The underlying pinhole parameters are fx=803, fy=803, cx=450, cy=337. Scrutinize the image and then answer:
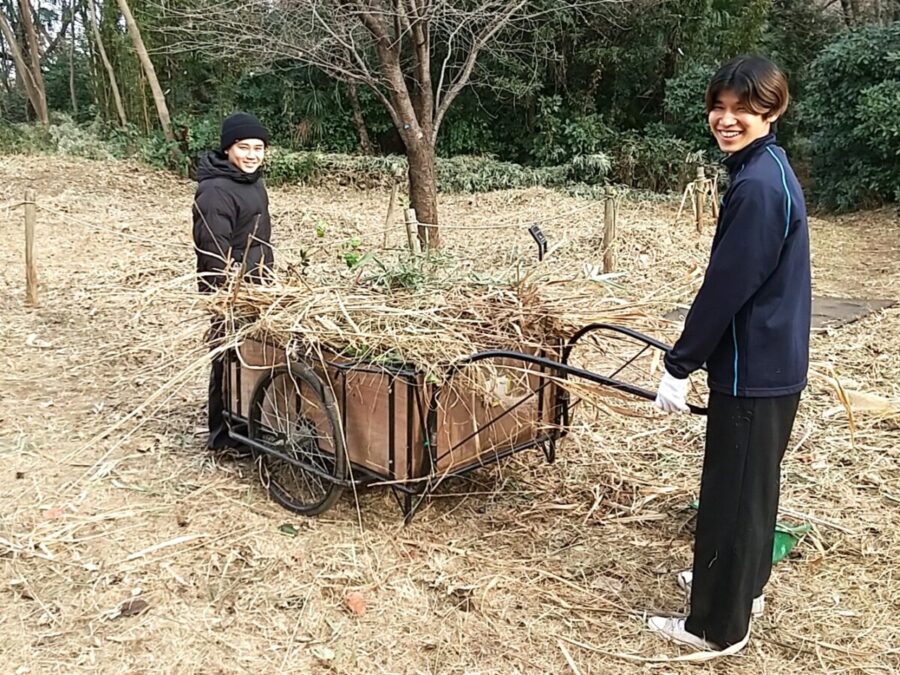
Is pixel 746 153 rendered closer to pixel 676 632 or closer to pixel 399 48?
pixel 676 632

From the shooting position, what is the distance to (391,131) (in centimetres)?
1727

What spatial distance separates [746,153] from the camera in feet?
7.01

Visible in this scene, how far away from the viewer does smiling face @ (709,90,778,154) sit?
6.90 feet

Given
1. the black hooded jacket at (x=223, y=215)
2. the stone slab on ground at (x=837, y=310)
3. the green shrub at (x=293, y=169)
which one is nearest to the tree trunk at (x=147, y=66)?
the green shrub at (x=293, y=169)

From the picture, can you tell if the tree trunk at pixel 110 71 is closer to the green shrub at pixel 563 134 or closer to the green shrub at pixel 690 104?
the green shrub at pixel 563 134

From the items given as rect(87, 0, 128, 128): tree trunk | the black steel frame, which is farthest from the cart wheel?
rect(87, 0, 128, 128): tree trunk

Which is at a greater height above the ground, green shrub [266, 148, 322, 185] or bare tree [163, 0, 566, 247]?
bare tree [163, 0, 566, 247]

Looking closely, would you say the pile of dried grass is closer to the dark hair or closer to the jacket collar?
the jacket collar

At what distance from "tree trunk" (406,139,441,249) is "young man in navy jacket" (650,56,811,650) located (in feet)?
18.9

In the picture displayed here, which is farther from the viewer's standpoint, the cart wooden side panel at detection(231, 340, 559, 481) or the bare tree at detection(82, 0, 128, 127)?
the bare tree at detection(82, 0, 128, 127)

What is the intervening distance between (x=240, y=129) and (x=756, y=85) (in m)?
2.26

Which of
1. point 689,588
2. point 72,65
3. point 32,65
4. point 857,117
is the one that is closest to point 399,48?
point 689,588

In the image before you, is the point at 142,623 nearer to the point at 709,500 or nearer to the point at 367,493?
the point at 367,493

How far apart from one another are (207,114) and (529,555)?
52.8ft
